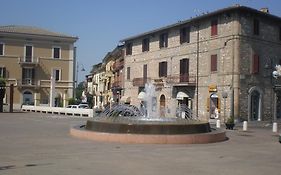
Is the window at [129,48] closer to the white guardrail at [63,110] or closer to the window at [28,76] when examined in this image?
the white guardrail at [63,110]

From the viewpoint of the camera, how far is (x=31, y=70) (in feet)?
201

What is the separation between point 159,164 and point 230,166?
1.79 meters

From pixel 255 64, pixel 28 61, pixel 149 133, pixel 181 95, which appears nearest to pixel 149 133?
pixel 149 133

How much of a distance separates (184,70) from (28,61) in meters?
28.7

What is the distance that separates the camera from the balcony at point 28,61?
2370 inches

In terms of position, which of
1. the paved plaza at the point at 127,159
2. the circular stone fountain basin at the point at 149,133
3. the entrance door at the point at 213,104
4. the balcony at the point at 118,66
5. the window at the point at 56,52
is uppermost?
→ the window at the point at 56,52

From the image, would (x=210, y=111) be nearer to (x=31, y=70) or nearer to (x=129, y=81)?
(x=129, y=81)

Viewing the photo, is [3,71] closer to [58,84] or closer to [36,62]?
[36,62]

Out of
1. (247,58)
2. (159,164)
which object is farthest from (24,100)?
(159,164)

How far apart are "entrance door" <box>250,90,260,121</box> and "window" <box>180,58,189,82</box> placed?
6.65m

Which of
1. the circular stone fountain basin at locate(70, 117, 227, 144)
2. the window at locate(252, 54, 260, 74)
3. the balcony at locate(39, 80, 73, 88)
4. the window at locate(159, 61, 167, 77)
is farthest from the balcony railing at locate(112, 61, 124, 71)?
Answer: the circular stone fountain basin at locate(70, 117, 227, 144)

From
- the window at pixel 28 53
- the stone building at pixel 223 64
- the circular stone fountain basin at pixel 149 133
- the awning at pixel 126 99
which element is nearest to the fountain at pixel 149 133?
the circular stone fountain basin at pixel 149 133

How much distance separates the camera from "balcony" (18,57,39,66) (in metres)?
60.2

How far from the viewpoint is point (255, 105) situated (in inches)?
1438
